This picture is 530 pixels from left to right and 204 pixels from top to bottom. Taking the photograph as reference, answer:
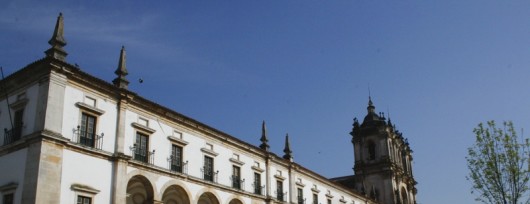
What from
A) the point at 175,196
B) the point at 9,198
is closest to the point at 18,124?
the point at 9,198

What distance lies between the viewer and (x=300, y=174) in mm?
39281

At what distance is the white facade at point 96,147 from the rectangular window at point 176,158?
17 cm

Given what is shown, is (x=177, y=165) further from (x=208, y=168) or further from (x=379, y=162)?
(x=379, y=162)

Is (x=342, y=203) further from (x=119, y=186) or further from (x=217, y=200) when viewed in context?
(x=119, y=186)

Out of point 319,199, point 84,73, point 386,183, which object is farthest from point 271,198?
point 386,183

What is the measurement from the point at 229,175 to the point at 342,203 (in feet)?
54.8

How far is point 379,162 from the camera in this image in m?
58.5

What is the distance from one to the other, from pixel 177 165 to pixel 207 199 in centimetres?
381

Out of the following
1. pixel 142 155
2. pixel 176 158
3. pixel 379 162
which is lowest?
pixel 142 155

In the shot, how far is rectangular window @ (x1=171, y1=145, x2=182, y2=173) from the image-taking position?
27.4 meters

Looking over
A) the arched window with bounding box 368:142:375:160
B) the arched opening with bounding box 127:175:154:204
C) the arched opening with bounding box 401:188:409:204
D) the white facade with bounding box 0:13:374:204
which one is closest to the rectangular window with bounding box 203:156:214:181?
the white facade with bounding box 0:13:374:204

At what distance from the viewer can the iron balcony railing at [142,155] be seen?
82.7ft

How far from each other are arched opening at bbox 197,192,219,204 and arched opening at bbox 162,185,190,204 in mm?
→ 1578

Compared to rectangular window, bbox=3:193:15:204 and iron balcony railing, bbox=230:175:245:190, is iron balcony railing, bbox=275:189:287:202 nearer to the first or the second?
iron balcony railing, bbox=230:175:245:190
